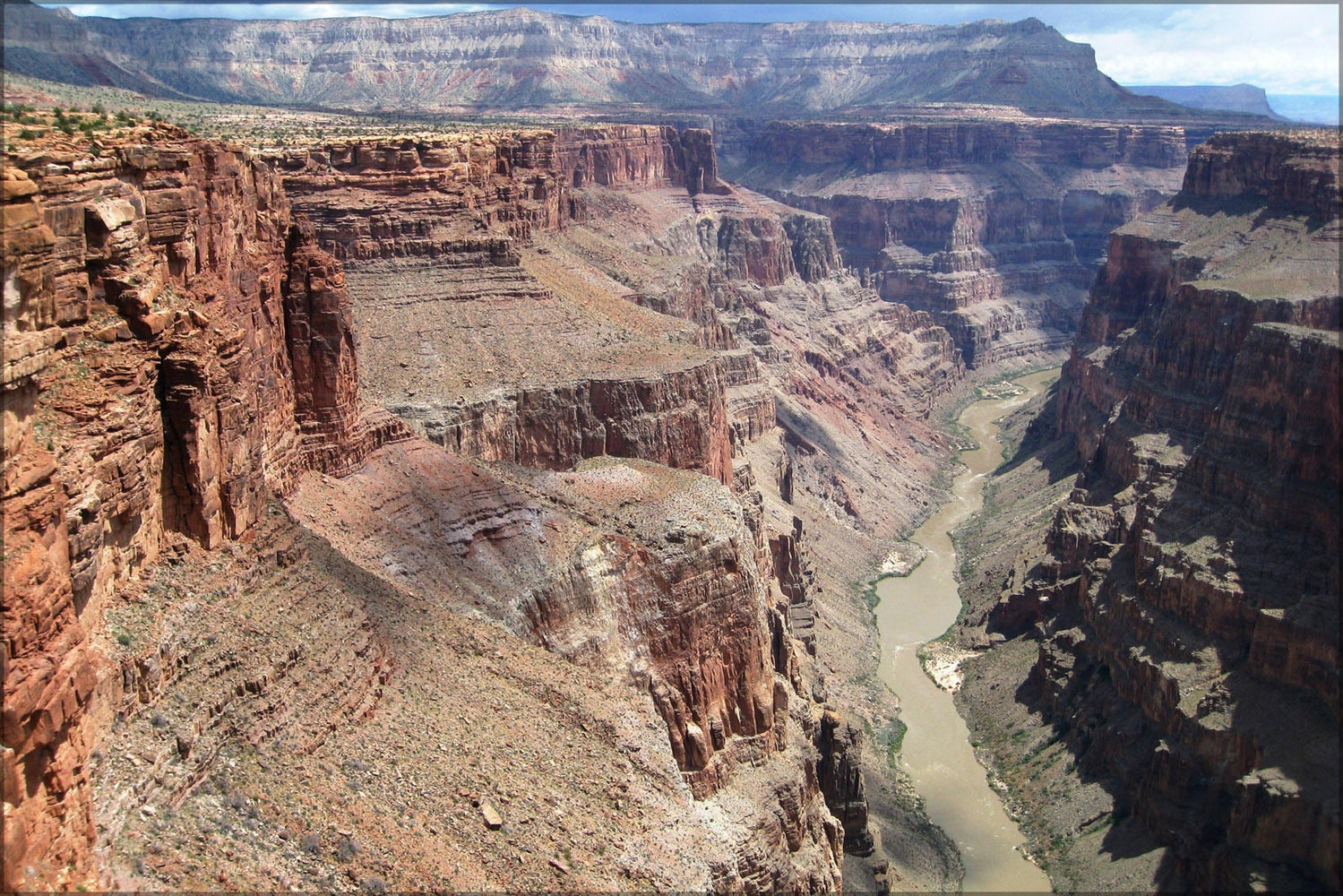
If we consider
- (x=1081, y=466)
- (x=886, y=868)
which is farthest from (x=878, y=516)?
(x=886, y=868)

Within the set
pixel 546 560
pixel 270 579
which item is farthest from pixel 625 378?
pixel 270 579

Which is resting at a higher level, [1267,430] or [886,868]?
[1267,430]

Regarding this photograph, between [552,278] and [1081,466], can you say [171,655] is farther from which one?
[1081,466]

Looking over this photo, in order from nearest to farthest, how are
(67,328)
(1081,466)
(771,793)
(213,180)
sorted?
(67,328)
(213,180)
(771,793)
(1081,466)

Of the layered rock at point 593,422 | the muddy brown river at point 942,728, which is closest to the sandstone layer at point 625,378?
the layered rock at point 593,422

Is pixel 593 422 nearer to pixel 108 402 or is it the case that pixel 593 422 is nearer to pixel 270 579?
pixel 270 579

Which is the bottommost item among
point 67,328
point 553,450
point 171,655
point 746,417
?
point 746,417

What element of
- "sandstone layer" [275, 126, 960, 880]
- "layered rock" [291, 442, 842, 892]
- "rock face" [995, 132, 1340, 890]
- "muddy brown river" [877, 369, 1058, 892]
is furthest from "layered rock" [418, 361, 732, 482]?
"rock face" [995, 132, 1340, 890]

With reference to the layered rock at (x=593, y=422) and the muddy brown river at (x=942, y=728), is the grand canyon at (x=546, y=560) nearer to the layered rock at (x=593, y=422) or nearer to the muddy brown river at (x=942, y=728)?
the layered rock at (x=593, y=422)
